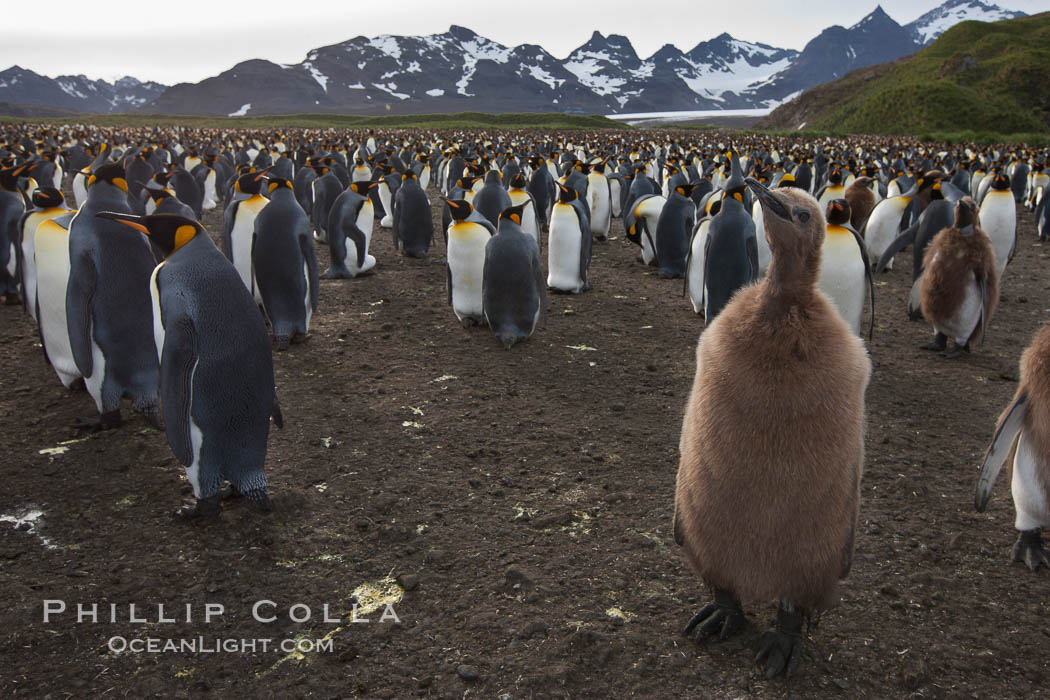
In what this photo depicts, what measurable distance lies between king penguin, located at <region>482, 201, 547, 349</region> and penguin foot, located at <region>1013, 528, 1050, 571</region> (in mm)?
3748

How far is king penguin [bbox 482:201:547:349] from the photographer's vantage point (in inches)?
231

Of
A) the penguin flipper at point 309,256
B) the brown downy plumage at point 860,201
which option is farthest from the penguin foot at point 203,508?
the brown downy plumage at point 860,201

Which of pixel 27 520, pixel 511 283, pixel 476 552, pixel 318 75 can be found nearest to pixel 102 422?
pixel 27 520

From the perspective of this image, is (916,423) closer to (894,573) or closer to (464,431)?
(894,573)

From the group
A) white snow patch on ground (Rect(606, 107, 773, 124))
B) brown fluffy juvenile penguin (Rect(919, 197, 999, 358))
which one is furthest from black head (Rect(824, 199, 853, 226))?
white snow patch on ground (Rect(606, 107, 773, 124))

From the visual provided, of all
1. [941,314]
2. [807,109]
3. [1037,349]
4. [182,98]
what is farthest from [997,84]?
[182,98]

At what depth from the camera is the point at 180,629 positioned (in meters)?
2.61

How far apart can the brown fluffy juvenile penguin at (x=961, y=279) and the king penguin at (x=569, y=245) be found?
3.32 metres

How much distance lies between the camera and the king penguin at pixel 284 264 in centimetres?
577

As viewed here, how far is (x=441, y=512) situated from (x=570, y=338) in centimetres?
315

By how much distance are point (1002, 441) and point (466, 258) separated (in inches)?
176

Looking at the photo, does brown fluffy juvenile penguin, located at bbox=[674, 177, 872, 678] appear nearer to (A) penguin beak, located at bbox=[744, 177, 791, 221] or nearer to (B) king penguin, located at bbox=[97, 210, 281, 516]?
(A) penguin beak, located at bbox=[744, 177, 791, 221]

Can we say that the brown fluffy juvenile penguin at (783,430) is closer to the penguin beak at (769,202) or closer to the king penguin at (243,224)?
the penguin beak at (769,202)

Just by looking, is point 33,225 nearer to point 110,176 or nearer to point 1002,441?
point 110,176
